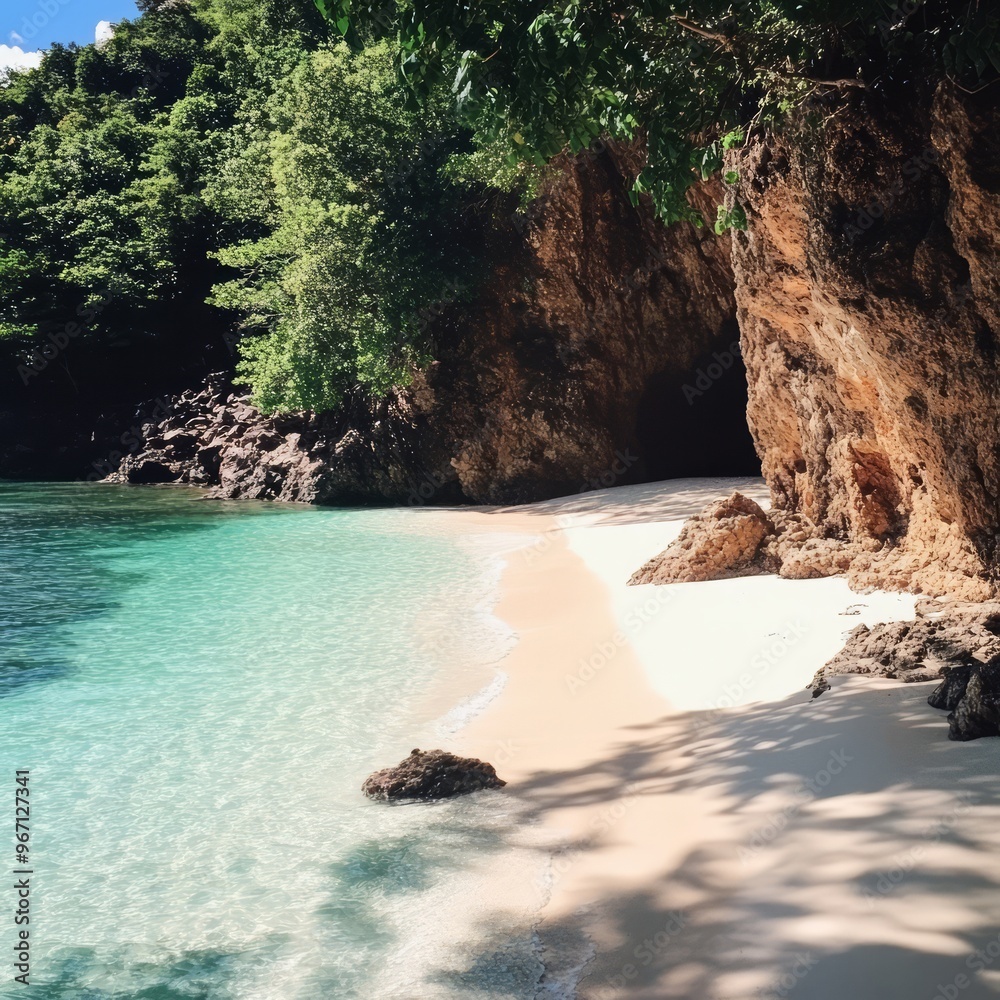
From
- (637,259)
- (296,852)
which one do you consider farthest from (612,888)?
(637,259)

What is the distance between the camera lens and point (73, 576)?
14.7 meters

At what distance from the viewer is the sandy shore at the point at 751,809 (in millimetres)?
3607

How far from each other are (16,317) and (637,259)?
22.6 m

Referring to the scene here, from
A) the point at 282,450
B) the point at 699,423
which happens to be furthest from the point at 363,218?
→ the point at 699,423

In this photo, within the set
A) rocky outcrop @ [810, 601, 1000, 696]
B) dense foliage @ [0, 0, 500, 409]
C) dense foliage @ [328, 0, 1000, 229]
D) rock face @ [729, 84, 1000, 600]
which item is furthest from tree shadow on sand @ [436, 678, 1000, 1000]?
dense foliage @ [0, 0, 500, 409]

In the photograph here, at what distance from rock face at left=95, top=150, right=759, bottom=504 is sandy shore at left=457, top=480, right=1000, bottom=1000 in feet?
40.2

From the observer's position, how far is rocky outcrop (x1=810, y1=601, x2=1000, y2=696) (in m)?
5.73

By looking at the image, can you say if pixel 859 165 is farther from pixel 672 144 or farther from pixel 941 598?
pixel 941 598

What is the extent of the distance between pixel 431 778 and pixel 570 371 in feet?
53.0

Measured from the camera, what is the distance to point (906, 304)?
270 inches

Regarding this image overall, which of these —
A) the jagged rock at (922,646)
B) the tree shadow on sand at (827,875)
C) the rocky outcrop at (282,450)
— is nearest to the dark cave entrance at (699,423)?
the rocky outcrop at (282,450)

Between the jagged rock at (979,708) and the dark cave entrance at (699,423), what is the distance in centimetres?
1601

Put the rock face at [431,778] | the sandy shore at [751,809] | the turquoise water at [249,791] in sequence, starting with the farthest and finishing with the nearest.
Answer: the rock face at [431,778], the turquoise water at [249,791], the sandy shore at [751,809]

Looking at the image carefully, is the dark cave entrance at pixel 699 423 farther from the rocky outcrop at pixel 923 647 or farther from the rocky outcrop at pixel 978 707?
the rocky outcrop at pixel 978 707
